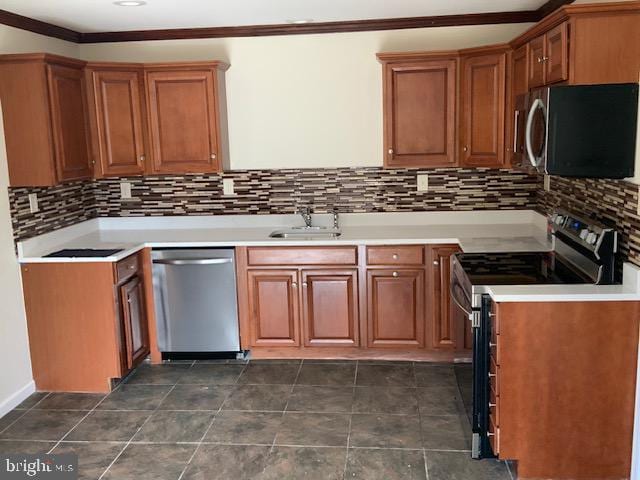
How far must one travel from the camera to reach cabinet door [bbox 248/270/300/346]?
4.14 meters

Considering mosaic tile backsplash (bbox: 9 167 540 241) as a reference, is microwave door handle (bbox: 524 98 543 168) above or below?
above

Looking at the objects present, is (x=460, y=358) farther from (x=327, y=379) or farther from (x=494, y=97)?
(x=494, y=97)

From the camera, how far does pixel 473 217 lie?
4473mm

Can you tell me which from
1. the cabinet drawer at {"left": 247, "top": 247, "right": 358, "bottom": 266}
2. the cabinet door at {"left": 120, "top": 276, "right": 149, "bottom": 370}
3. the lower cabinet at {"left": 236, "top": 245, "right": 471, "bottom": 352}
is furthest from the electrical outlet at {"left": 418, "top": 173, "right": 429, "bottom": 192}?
the cabinet door at {"left": 120, "top": 276, "right": 149, "bottom": 370}

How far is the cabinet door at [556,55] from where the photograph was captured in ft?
8.97

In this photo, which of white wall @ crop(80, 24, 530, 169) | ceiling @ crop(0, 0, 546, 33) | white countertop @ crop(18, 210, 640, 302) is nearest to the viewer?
ceiling @ crop(0, 0, 546, 33)

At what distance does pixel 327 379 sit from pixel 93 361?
142cm

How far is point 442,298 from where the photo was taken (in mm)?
4055

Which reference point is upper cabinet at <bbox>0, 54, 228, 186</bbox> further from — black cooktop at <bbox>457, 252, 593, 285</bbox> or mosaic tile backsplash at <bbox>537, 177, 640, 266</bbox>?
mosaic tile backsplash at <bbox>537, 177, 640, 266</bbox>

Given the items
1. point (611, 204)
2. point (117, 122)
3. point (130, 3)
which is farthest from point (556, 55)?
point (117, 122)

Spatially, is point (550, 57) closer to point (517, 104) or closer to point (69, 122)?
point (517, 104)

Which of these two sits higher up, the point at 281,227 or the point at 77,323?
the point at 281,227

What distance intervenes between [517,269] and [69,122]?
277 centimetres

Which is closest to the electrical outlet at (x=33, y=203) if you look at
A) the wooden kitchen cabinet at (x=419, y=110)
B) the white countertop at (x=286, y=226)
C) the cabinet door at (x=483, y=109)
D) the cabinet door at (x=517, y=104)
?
the white countertop at (x=286, y=226)
